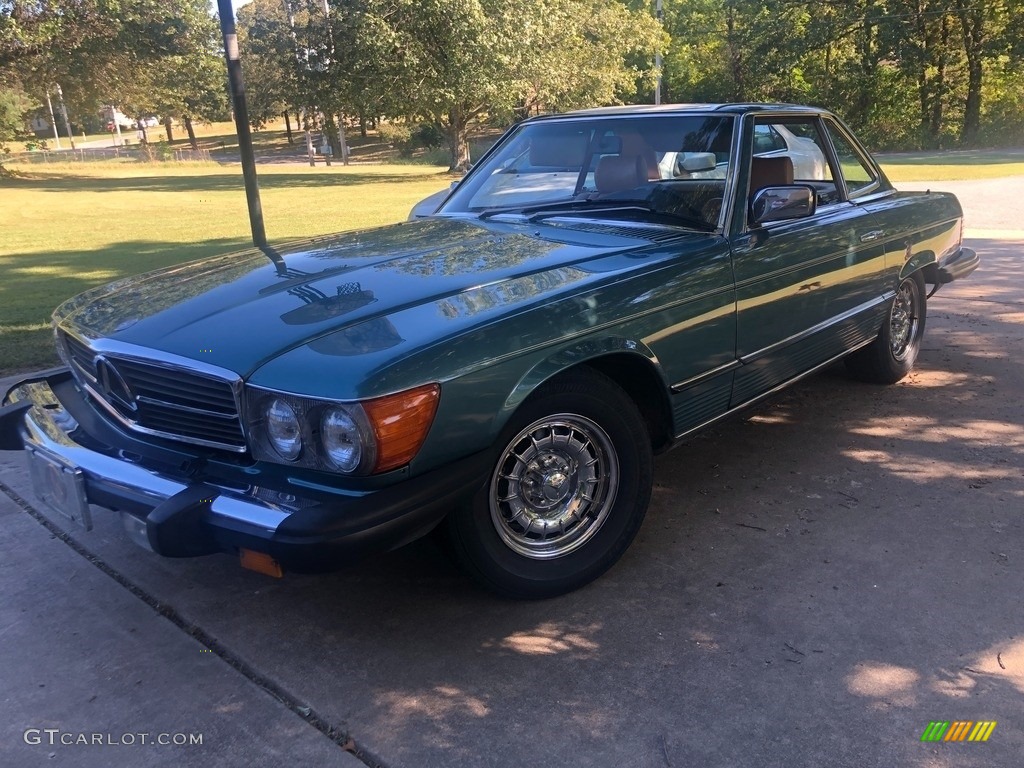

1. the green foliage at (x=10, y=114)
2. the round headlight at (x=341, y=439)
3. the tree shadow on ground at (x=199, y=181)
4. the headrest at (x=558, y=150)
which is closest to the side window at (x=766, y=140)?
the headrest at (x=558, y=150)

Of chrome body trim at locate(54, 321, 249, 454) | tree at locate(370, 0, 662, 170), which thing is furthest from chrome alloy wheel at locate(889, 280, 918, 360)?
tree at locate(370, 0, 662, 170)

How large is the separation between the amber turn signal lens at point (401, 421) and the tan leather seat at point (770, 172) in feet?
7.04

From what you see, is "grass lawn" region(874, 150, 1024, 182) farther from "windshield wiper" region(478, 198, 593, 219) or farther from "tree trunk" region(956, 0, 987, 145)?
"windshield wiper" region(478, 198, 593, 219)

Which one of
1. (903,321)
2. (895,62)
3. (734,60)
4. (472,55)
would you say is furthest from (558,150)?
(734,60)

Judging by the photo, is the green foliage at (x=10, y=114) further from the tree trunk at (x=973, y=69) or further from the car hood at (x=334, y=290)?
the car hood at (x=334, y=290)

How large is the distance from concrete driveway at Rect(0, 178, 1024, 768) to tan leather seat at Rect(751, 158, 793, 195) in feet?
4.63

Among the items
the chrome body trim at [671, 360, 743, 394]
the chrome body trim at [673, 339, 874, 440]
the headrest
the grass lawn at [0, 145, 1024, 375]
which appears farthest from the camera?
the grass lawn at [0, 145, 1024, 375]

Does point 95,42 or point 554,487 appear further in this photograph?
point 95,42

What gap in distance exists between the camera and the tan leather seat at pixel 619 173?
407cm

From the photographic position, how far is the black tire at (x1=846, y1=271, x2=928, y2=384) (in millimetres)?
5273

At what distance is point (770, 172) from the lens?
4152mm

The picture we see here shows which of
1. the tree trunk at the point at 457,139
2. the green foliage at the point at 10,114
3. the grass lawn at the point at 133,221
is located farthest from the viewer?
the green foliage at the point at 10,114

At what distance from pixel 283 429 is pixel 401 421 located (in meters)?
0.36

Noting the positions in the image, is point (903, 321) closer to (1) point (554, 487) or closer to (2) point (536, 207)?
(2) point (536, 207)
